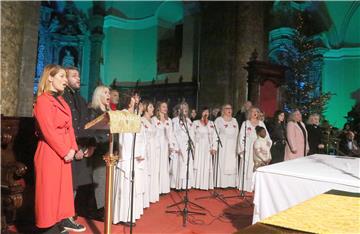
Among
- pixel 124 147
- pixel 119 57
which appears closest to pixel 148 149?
pixel 124 147

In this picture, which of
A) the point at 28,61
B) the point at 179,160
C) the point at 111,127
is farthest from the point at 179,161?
the point at 111,127

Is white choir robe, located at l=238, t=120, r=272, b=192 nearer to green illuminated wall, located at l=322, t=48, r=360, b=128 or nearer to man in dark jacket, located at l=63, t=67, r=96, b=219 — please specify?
man in dark jacket, located at l=63, t=67, r=96, b=219

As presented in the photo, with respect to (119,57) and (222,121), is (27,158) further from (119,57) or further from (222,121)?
(119,57)

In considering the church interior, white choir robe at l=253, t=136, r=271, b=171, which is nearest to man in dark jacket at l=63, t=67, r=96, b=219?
white choir robe at l=253, t=136, r=271, b=171

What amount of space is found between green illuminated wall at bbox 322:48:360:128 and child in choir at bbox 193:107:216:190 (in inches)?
293

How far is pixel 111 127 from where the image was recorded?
281cm

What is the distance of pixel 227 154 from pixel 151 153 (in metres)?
2.20

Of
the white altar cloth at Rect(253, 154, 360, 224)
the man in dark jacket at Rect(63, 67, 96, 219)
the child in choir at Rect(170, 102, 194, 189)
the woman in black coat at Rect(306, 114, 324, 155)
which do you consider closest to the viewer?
Answer: the white altar cloth at Rect(253, 154, 360, 224)

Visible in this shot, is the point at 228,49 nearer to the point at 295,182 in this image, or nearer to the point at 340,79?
the point at 340,79

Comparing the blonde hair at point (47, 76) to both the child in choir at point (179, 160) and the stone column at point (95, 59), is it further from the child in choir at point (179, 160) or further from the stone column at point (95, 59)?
the stone column at point (95, 59)

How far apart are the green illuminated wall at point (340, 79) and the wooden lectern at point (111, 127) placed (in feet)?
38.0

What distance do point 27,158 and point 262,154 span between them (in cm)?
415

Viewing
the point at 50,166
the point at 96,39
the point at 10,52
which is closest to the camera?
the point at 50,166

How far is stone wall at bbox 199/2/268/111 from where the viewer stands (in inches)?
469
